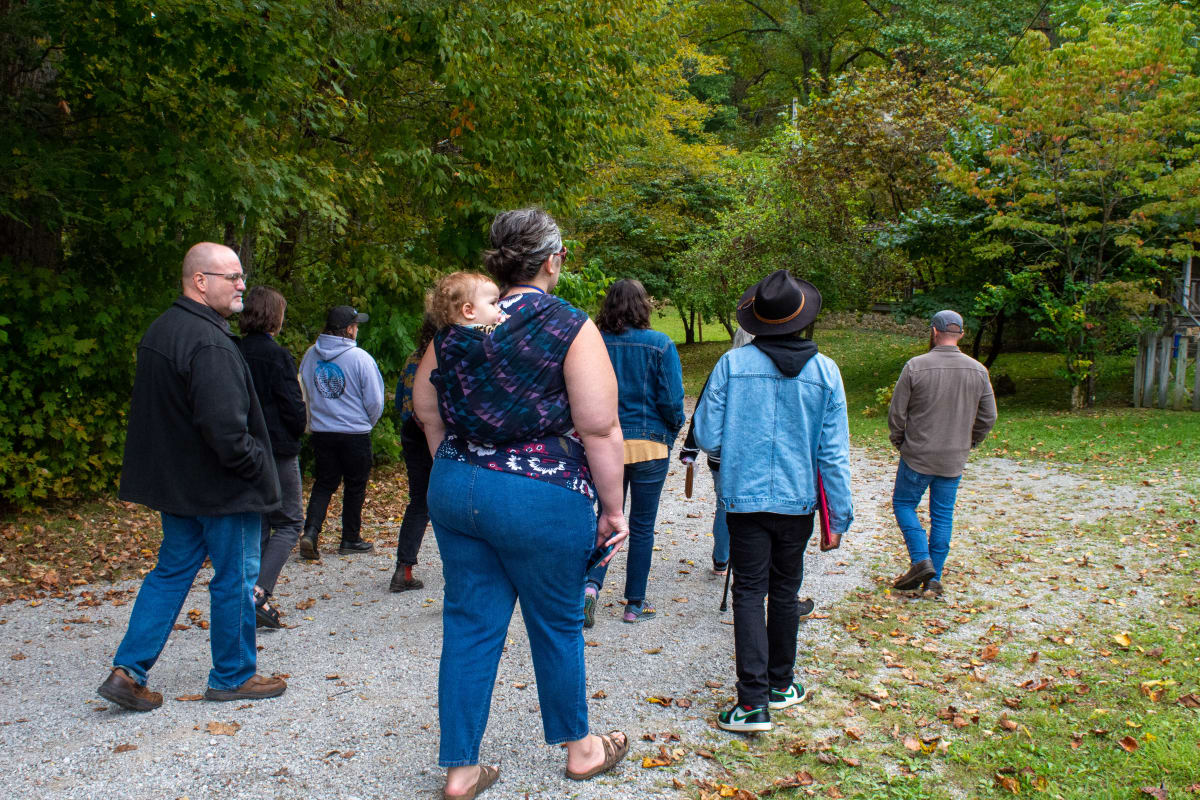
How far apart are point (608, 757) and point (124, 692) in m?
2.14

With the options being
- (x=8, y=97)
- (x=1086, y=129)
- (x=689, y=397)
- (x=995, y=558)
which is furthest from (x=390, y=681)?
(x=689, y=397)

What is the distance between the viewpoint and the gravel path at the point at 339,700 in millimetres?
3455

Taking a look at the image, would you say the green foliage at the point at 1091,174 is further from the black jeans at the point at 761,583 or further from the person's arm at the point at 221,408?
the person's arm at the point at 221,408

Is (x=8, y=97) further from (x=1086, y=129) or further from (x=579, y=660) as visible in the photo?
(x=1086, y=129)

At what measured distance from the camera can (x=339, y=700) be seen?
13.9ft

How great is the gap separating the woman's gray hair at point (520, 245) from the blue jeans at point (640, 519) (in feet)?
7.62

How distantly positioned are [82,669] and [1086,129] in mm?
16037

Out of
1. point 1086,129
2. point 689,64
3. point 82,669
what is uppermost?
point 689,64

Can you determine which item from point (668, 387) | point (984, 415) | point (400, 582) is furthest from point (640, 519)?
point (984, 415)

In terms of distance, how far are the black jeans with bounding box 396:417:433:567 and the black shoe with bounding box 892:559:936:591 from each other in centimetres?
318

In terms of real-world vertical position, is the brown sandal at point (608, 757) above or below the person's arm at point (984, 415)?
below

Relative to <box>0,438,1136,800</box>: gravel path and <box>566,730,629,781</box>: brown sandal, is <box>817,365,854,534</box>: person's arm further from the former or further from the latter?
<box>566,730,629,781</box>: brown sandal

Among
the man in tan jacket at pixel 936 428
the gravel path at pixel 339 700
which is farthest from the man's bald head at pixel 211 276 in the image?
the man in tan jacket at pixel 936 428

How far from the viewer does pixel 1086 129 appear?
15.0 meters
